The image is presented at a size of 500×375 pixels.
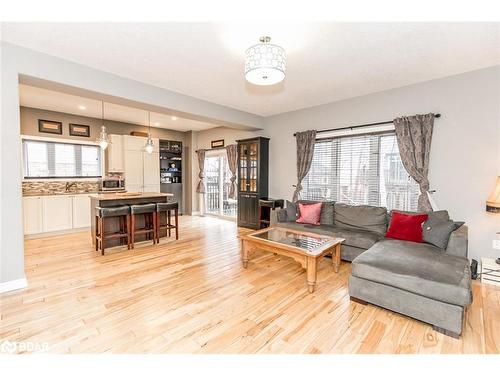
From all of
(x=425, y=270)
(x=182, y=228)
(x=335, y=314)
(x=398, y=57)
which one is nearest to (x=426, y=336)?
(x=425, y=270)

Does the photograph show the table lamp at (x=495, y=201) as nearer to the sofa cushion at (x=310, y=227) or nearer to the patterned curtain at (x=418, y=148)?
the patterned curtain at (x=418, y=148)

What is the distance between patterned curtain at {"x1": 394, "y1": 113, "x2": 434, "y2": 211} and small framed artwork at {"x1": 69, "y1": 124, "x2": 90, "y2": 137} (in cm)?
691

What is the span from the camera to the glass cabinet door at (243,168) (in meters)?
6.00

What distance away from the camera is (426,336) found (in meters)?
1.97

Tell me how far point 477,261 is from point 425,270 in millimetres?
1799

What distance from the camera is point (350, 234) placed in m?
3.55

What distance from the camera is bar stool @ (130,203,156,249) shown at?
421 cm

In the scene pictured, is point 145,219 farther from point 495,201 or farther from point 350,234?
point 495,201

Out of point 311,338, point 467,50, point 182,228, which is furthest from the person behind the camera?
point 182,228

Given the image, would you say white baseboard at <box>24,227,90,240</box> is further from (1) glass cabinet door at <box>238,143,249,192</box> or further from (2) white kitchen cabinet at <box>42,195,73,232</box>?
(1) glass cabinet door at <box>238,143,249,192</box>

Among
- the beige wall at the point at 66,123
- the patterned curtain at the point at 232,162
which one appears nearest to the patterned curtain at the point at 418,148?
the patterned curtain at the point at 232,162

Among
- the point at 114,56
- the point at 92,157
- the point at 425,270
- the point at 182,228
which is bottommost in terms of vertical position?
the point at 182,228

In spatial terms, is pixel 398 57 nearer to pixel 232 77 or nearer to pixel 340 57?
pixel 340 57

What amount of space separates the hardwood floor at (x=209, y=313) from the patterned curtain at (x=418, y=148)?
1452mm
